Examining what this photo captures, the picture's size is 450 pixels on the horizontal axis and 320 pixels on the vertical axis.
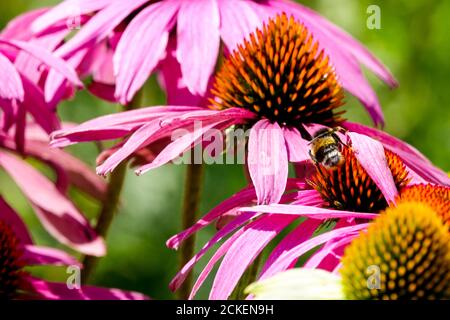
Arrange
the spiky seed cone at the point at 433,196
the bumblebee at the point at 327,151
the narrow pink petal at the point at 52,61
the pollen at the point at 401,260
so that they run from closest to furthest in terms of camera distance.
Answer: the pollen at the point at 401,260 < the spiky seed cone at the point at 433,196 < the bumblebee at the point at 327,151 < the narrow pink petal at the point at 52,61

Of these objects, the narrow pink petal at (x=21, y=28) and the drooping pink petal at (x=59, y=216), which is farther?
the narrow pink petal at (x=21, y=28)

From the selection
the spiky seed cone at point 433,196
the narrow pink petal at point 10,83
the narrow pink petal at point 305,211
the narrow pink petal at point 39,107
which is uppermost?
the narrow pink petal at point 10,83

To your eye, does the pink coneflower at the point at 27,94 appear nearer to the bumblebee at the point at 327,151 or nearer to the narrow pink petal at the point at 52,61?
the narrow pink petal at the point at 52,61

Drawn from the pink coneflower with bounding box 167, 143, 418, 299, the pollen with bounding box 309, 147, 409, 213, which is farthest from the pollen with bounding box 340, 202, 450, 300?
the pollen with bounding box 309, 147, 409, 213

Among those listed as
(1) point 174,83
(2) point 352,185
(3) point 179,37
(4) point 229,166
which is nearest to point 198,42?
(3) point 179,37

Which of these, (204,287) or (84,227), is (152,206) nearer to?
(204,287)

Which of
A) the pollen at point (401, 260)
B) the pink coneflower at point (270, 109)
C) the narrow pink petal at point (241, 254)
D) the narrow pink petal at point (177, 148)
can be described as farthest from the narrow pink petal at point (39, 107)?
the pollen at point (401, 260)
